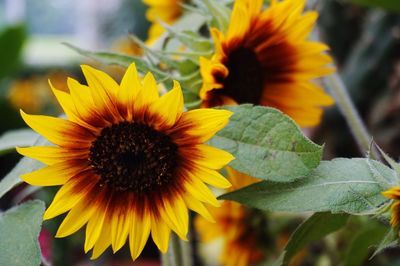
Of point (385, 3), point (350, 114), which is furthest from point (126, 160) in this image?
point (385, 3)

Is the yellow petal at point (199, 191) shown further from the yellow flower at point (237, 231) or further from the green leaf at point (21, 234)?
the yellow flower at point (237, 231)

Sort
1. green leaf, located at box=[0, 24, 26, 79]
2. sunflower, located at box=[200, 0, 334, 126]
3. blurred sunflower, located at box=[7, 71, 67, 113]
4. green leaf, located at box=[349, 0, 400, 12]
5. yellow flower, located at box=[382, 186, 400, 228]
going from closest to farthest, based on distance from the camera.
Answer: yellow flower, located at box=[382, 186, 400, 228]
sunflower, located at box=[200, 0, 334, 126]
green leaf, located at box=[349, 0, 400, 12]
green leaf, located at box=[0, 24, 26, 79]
blurred sunflower, located at box=[7, 71, 67, 113]

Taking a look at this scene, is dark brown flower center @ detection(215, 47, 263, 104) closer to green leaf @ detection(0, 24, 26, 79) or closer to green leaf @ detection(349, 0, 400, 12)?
green leaf @ detection(349, 0, 400, 12)

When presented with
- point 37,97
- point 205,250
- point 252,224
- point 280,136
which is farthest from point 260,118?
point 37,97

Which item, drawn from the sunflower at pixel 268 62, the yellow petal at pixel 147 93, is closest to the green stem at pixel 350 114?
the sunflower at pixel 268 62

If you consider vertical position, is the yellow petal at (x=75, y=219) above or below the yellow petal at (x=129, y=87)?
below

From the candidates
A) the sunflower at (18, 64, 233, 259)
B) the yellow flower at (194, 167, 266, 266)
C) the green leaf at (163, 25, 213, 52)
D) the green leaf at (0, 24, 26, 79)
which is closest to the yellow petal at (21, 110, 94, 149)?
the sunflower at (18, 64, 233, 259)
